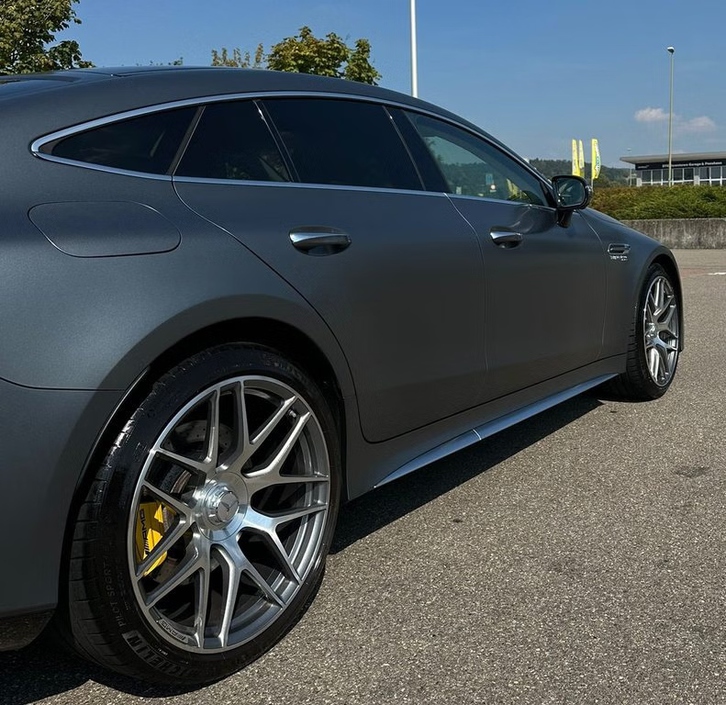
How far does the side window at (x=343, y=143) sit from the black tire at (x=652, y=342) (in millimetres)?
2093

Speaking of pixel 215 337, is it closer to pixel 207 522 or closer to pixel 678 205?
pixel 207 522

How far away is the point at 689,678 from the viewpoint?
214 cm

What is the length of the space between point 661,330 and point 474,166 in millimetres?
2007

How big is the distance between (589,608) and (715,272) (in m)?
12.3

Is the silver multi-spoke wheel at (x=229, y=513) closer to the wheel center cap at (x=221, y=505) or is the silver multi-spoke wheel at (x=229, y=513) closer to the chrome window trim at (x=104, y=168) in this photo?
the wheel center cap at (x=221, y=505)

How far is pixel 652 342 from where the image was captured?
485 cm

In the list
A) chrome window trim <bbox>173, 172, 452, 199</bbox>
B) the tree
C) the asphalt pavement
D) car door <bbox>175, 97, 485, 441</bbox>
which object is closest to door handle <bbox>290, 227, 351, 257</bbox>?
car door <bbox>175, 97, 485, 441</bbox>

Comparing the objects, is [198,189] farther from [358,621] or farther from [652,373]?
[652,373]

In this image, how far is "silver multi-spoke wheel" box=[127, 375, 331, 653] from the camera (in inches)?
80.1

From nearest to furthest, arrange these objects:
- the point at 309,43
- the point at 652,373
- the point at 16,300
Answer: the point at 16,300, the point at 652,373, the point at 309,43

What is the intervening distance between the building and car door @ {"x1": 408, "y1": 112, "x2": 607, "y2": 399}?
74457 millimetres

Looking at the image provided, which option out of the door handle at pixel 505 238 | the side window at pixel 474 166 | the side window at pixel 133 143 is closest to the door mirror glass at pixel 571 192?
the side window at pixel 474 166

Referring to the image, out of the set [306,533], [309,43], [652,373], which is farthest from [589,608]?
[309,43]

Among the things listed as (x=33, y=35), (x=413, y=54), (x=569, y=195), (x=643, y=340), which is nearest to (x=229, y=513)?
(x=569, y=195)
